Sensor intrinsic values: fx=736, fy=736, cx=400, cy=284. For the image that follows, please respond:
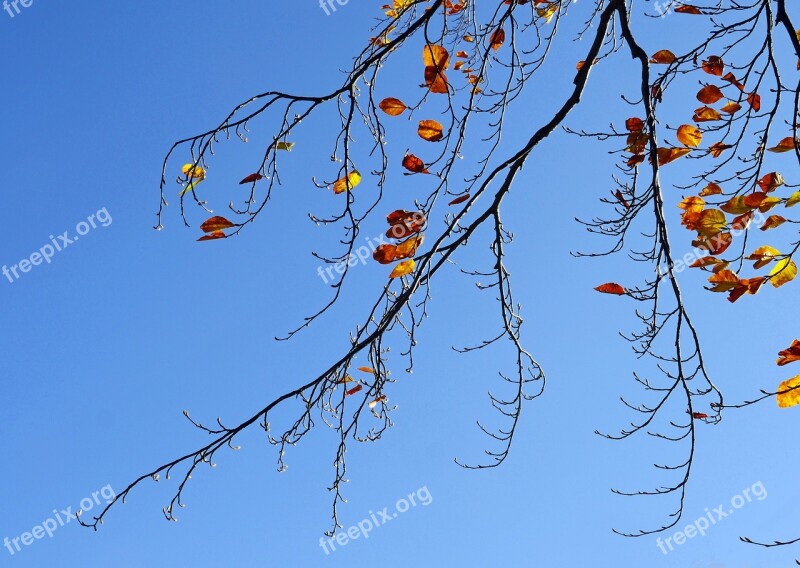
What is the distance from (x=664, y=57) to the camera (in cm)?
282

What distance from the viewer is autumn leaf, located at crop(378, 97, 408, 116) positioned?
9.51 ft

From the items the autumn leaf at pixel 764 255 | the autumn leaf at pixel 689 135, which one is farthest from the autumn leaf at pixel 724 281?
the autumn leaf at pixel 689 135

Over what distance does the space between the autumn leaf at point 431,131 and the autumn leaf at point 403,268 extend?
53cm

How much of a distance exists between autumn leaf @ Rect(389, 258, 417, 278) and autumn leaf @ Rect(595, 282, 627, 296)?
0.68 metres

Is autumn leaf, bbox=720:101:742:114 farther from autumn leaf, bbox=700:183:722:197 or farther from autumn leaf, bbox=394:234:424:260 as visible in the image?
autumn leaf, bbox=394:234:424:260

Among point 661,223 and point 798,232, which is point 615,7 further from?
point 798,232

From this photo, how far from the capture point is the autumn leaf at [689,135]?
2873 millimetres

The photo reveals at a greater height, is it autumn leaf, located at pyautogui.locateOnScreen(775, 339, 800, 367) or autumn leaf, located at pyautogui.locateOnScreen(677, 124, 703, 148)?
autumn leaf, located at pyautogui.locateOnScreen(677, 124, 703, 148)

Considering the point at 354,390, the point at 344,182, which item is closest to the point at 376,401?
the point at 354,390

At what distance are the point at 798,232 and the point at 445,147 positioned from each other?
122 cm

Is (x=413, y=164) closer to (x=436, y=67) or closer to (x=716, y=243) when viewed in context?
(x=436, y=67)

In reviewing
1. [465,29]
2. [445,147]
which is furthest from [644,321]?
[465,29]

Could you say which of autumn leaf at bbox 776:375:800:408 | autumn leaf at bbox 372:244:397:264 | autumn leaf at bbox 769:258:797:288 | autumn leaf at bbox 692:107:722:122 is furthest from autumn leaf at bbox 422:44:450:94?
autumn leaf at bbox 776:375:800:408

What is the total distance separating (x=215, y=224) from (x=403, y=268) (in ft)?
2.24
